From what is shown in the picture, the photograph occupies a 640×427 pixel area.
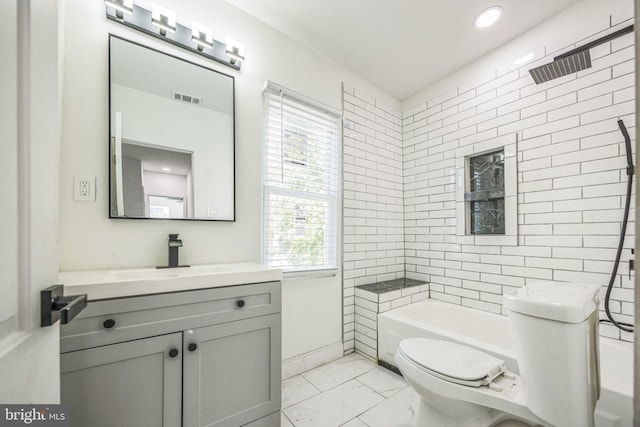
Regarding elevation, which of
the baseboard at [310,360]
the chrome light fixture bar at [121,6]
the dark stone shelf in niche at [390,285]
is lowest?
the baseboard at [310,360]

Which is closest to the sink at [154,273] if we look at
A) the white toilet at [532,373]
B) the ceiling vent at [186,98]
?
the ceiling vent at [186,98]

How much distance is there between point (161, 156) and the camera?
157 centimetres

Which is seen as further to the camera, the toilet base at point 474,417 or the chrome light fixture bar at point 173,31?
the chrome light fixture bar at point 173,31

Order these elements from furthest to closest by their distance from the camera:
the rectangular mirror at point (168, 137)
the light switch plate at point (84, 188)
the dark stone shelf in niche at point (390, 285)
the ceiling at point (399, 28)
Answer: the dark stone shelf in niche at point (390, 285), the ceiling at point (399, 28), the rectangular mirror at point (168, 137), the light switch plate at point (84, 188)

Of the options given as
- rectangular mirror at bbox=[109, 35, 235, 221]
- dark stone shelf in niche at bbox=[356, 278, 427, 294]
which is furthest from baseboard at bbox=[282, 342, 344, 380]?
rectangular mirror at bbox=[109, 35, 235, 221]

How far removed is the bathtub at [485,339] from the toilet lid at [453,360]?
1.31 feet

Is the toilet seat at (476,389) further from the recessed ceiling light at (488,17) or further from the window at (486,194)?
the recessed ceiling light at (488,17)

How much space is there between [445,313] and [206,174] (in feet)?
8.08

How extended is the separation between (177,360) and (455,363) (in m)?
1.34

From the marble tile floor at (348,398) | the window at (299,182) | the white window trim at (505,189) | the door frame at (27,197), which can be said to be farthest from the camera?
the white window trim at (505,189)

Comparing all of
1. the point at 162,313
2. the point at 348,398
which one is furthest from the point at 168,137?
the point at 348,398

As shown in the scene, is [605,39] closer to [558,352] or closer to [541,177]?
[541,177]

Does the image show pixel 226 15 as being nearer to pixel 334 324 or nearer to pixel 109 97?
pixel 109 97

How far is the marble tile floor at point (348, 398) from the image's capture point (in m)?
1.60
